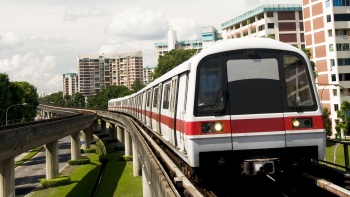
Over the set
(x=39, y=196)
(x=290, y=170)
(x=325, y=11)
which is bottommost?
(x=39, y=196)

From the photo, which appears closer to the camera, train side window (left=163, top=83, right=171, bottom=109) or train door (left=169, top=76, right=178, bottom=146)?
train door (left=169, top=76, right=178, bottom=146)

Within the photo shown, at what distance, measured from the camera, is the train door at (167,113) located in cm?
1195

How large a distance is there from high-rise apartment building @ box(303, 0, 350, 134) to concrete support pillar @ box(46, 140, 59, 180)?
3965 cm

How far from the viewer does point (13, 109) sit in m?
63.5

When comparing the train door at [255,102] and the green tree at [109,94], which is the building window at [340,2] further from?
the green tree at [109,94]

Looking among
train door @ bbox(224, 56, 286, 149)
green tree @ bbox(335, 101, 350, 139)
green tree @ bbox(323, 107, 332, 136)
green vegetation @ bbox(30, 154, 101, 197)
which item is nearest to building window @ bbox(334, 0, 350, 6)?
green tree @ bbox(323, 107, 332, 136)

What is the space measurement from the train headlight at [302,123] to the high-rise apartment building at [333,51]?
49.5 metres

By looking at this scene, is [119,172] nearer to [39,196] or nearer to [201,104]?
[39,196]

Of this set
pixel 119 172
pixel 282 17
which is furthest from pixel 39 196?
pixel 282 17

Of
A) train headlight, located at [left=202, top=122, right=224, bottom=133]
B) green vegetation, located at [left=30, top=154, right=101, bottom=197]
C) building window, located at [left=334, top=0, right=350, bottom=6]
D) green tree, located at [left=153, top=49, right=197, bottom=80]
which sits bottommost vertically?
green vegetation, located at [left=30, top=154, right=101, bottom=197]

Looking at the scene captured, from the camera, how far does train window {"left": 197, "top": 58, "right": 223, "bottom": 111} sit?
827 cm

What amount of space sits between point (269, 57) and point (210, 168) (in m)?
3.01

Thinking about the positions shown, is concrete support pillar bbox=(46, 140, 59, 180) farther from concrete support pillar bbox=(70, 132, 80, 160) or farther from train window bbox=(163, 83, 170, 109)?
train window bbox=(163, 83, 170, 109)

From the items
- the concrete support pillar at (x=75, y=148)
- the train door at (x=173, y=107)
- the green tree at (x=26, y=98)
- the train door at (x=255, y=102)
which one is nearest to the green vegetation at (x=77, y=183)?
the concrete support pillar at (x=75, y=148)
